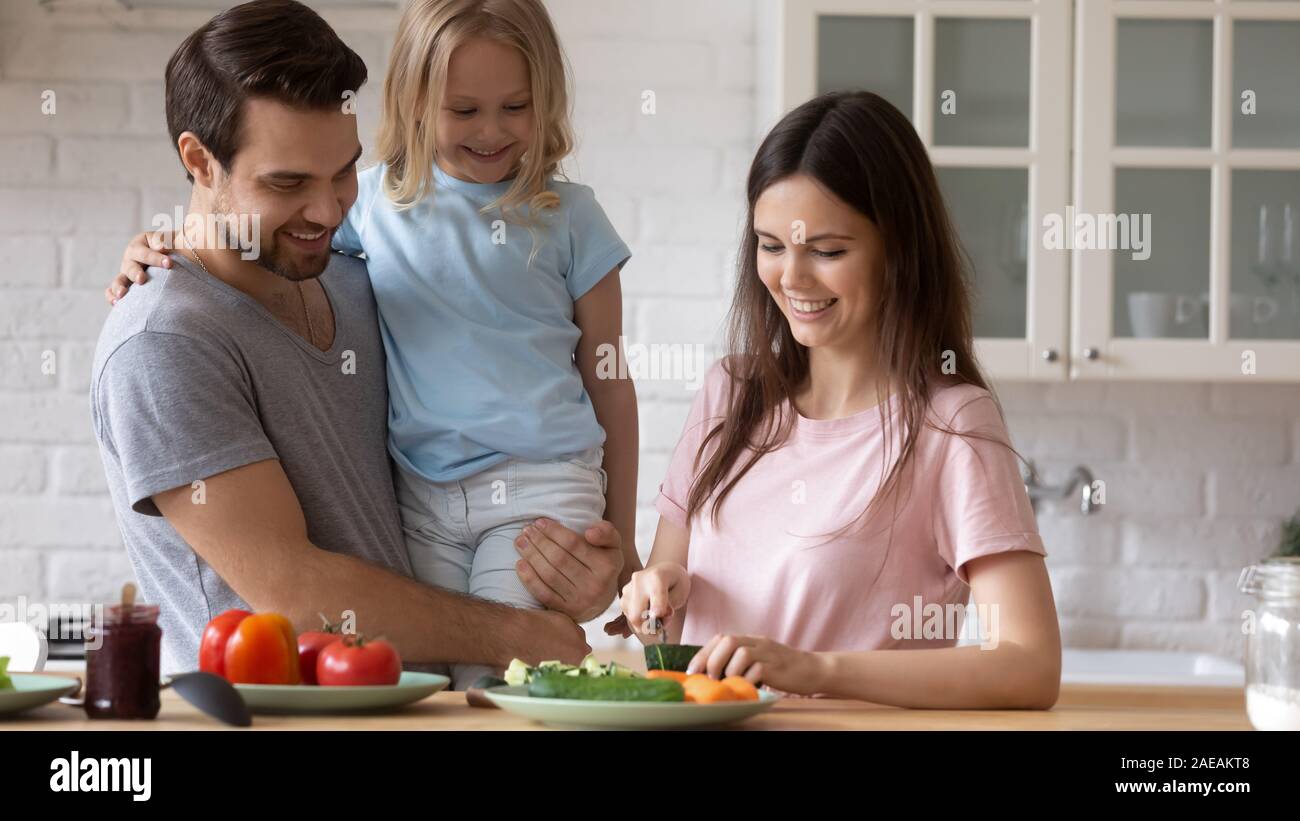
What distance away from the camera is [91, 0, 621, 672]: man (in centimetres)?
159

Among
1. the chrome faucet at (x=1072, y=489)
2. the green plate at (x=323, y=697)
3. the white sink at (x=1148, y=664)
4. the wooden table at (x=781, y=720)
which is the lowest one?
the white sink at (x=1148, y=664)

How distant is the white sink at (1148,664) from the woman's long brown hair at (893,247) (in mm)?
1230

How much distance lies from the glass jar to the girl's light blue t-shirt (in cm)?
100

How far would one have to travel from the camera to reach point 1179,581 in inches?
120

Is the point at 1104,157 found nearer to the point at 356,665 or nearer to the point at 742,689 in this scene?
the point at 742,689

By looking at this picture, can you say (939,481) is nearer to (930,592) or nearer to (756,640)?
(930,592)

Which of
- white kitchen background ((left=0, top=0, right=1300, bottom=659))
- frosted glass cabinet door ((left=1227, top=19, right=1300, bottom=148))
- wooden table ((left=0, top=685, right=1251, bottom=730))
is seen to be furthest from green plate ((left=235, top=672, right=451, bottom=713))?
frosted glass cabinet door ((left=1227, top=19, right=1300, bottom=148))

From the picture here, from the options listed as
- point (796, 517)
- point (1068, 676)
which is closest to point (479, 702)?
point (796, 517)

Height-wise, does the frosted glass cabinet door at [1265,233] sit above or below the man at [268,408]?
above

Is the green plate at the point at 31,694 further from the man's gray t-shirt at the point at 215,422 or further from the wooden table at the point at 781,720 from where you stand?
the man's gray t-shirt at the point at 215,422

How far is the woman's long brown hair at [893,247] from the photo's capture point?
5.36ft

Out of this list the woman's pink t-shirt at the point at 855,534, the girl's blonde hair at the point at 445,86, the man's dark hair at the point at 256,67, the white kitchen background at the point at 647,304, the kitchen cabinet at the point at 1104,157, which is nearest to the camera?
the woman's pink t-shirt at the point at 855,534

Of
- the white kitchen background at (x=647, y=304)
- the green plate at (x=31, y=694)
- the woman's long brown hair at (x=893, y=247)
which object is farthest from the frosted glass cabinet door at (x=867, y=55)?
the green plate at (x=31, y=694)
